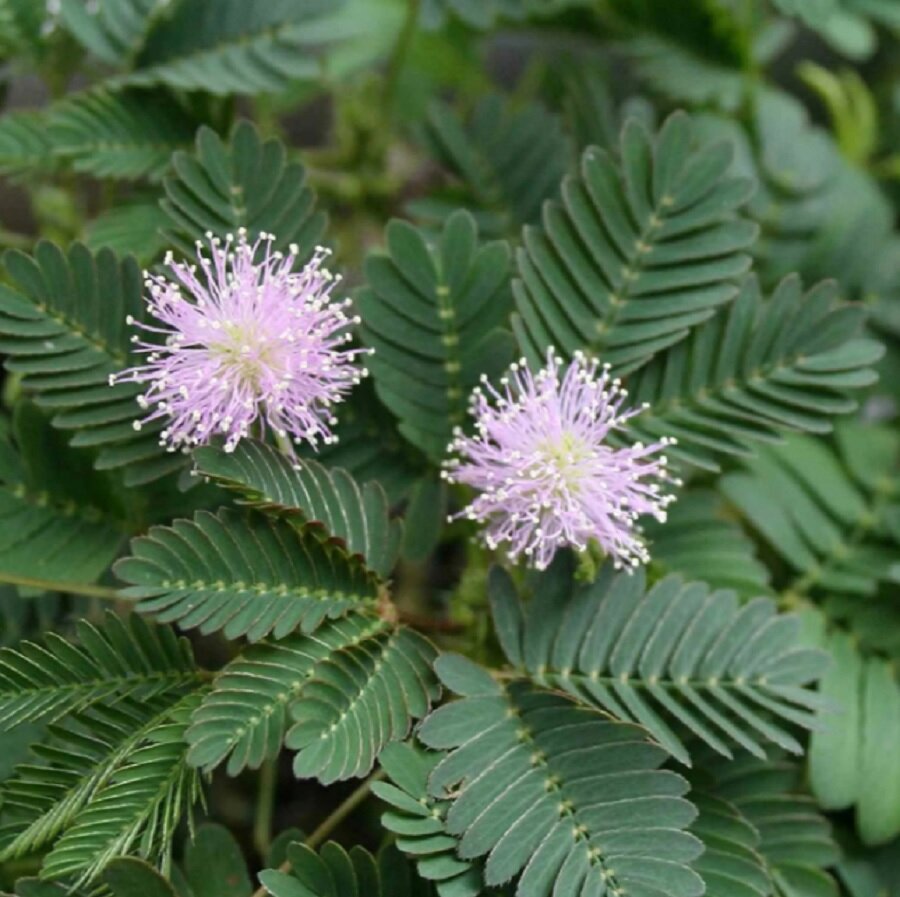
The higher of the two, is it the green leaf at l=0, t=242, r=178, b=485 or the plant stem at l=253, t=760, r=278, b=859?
the green leaf at l=0, t=242, r=178, b=485

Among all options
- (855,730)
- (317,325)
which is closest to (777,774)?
(855,730)

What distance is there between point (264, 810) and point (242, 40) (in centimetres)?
80

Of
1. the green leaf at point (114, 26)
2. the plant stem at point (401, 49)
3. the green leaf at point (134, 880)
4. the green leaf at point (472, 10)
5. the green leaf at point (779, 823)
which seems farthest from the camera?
the plant stem at point (401, 49)

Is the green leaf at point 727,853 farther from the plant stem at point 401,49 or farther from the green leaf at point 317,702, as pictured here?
the plant stem at point 401,49

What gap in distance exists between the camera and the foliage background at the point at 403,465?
2.67 feet

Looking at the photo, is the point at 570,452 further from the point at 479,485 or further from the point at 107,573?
the point at 107,573

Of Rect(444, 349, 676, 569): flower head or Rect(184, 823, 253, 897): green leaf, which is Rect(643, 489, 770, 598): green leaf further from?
Rect(184, 823, 253, 897): green leaf

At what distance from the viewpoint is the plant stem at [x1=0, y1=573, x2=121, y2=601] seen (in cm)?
92

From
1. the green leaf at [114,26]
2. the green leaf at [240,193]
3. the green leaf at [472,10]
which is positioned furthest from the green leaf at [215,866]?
the green leaf at [472,10]

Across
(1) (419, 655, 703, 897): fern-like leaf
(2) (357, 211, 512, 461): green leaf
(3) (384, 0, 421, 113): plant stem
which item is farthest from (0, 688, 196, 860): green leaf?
(3) (384, 0, 421, 113): plant stem

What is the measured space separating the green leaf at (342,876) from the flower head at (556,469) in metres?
0.26

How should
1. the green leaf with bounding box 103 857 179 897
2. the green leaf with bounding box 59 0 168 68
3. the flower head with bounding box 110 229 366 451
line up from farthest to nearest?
the green leaf with bounding box 59 0 168 68, the flower head with bounding box 110 229 366 451, the green leaf with bounding box 103 857 179 897

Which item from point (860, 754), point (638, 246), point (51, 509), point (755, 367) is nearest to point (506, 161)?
point (638, 246)

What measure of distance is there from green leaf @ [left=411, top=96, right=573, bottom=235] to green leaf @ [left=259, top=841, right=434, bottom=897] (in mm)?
697
